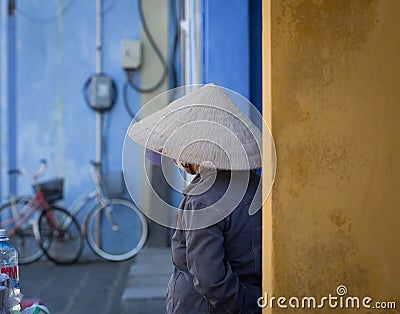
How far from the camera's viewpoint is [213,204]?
8.32 ft

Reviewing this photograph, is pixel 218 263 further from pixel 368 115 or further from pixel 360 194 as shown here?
pixel 368 115

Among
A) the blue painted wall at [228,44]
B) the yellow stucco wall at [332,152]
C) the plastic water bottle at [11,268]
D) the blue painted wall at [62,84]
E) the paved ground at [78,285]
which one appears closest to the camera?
the yellow stucco wall at [332,152]

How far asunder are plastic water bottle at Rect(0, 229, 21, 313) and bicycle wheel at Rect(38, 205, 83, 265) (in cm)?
514

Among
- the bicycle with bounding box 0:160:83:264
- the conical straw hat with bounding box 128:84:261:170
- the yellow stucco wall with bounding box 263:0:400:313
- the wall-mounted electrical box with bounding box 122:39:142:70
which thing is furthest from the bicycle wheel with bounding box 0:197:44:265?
the yellow stucco wall with bounding box 263:0:400:313

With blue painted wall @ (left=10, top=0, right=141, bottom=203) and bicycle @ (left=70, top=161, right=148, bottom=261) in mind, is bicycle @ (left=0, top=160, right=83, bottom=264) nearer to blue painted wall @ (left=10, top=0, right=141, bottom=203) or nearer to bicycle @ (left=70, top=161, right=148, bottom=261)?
bicycle @ (left=70, top=161, right=148, bottom=261)

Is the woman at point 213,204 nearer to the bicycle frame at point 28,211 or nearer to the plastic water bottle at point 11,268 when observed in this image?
the plastic water bottle at point 11,268

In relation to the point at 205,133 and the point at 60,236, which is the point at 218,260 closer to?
the point at 205,133

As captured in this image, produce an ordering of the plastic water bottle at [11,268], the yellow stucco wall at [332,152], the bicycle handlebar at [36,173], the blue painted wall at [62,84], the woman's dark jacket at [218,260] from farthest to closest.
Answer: the blue painted wall at [62,84] < the bicycle handlebar at [36,173] < the plastic water bottle at [11,268] < the woman's dark jacket at [218,260] < the yellow stucco wall at [332,152]

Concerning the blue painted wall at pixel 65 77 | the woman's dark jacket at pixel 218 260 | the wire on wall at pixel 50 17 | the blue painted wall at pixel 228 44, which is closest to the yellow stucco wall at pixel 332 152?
the woman's dark jacket at pixel 218 260

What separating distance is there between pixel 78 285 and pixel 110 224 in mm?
1337

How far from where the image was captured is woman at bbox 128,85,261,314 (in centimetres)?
250

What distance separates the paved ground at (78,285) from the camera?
6.14 m

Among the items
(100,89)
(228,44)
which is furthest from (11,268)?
(100,89)

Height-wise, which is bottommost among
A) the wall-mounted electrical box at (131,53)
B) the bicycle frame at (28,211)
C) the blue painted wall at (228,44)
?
the bicycle frame at (28,211)
